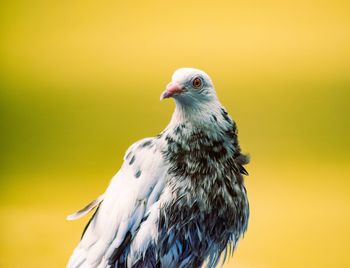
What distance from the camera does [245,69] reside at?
1737 mm

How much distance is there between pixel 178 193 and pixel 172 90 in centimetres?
25

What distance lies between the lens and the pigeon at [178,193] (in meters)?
1.34

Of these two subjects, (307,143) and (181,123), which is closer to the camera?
(181,123)

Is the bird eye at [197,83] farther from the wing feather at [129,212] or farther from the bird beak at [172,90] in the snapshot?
the wing feather at [129,212]

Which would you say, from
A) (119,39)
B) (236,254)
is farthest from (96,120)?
(236,254)

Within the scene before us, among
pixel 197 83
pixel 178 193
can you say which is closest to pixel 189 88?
pixel 197 83

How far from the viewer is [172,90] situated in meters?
1.28

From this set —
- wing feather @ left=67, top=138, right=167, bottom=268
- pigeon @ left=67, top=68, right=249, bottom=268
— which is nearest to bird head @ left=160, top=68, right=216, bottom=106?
pigeon @ left=67, top=68, right=249, bottom=268

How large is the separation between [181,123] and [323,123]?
603mm

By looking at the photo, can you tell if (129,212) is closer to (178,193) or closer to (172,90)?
(178,193)

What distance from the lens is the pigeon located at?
1344 mm

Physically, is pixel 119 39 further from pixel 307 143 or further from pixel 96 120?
pixel 307 143

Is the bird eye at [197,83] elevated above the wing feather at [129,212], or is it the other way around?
the bird eye at [197,83]

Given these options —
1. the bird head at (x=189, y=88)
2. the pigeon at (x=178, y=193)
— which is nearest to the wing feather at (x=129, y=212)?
the pigeon at (x=178, y=193)
